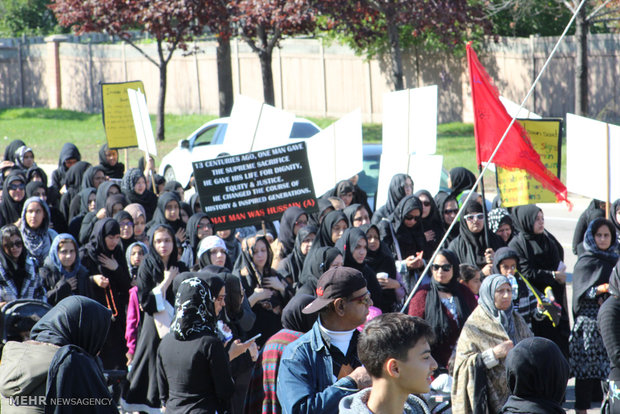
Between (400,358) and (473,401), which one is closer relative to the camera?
(400,358)

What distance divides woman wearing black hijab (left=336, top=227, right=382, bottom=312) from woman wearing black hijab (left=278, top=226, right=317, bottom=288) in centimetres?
50

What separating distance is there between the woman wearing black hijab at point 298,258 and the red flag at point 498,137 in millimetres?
1717

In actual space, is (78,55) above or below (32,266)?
above

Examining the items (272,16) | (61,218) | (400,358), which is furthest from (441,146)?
(400,358)

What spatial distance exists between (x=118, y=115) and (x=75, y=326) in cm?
898

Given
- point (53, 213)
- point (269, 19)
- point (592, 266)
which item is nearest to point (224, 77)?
point (269, 19)

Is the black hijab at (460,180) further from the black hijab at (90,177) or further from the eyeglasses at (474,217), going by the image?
the black hijab at (90,177)

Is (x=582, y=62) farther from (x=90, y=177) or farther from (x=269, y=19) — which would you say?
(x=90, y=177)

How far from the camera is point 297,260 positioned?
771 cm

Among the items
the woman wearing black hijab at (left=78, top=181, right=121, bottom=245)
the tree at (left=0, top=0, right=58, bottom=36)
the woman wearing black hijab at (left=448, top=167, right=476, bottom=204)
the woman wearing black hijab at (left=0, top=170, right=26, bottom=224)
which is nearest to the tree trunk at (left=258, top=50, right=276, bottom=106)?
the woman wearing black hijab at (left=448, top=167, right=476, bottom=204)

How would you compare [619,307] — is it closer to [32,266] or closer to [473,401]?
[473,401]

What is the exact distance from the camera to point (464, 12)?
67.5 ft

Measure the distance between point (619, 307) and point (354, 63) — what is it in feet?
74.0

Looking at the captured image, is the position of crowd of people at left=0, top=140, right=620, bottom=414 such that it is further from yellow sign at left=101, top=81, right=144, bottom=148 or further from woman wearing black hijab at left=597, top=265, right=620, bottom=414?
yellow sign at left=101, top=81, right=144, bottom=148
